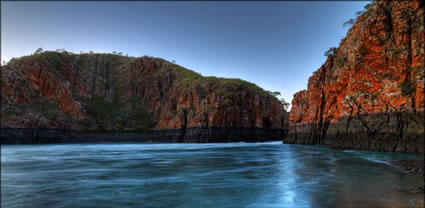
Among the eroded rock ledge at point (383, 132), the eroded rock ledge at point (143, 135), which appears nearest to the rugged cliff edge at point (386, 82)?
the eroded rock ledge at point (383, 132)

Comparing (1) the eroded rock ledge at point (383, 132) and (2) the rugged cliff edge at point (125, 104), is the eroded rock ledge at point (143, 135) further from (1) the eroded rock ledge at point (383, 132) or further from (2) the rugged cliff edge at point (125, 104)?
(1) the eroded rock ledge at point (383, 132)

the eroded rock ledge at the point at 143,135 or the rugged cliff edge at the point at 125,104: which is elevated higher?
the rugged cliff edge at the point at 125,104

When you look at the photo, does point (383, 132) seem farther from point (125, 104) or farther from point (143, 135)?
point (125, 104)

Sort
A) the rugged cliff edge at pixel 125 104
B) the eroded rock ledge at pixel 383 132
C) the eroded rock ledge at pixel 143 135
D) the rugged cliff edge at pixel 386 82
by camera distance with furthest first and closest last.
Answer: the rugged cliff edge at pixel 125 104 < the eroded rock ledge at pixel 143 135 < the rugged cliff edge at pixel 386 82 < the eroded rock ledge at pixel 383 132

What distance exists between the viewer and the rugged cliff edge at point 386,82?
2198 cm

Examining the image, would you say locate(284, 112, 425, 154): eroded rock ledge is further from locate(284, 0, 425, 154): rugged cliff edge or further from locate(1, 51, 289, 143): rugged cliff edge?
locate(1, 51, 289, 143): rugged cliff edge

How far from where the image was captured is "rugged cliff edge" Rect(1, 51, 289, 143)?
64.2 metres

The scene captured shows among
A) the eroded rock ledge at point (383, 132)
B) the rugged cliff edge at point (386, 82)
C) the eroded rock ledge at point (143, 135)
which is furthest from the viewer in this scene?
the eroded rock ledge at point (143, 135)

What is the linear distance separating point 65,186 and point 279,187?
8.54m

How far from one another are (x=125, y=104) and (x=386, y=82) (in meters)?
83.5

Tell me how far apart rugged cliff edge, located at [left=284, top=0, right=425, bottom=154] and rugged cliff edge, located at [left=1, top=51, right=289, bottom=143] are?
123 ft

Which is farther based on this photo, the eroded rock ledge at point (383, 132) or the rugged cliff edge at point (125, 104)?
the rugged cliff edge at point (125, 104)

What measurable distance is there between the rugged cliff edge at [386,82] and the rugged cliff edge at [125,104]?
37.4m

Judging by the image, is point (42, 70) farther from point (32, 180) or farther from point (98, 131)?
point (32, 180)
